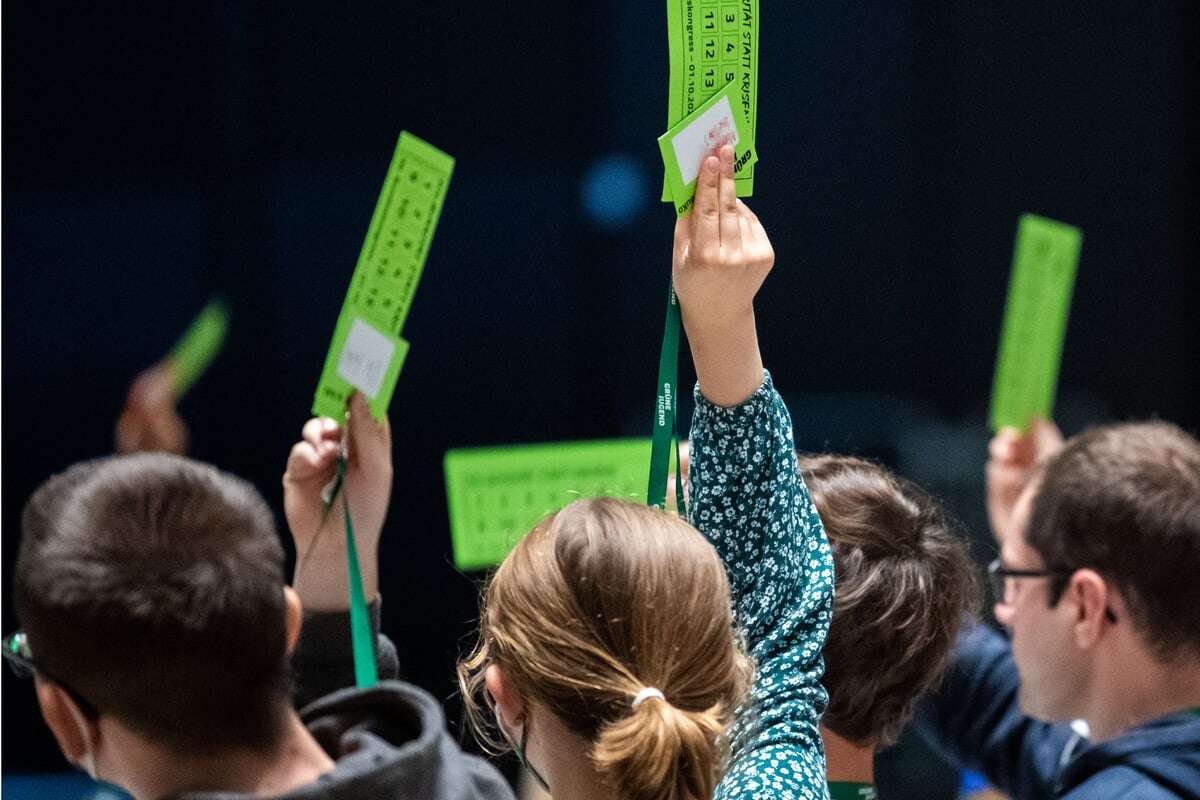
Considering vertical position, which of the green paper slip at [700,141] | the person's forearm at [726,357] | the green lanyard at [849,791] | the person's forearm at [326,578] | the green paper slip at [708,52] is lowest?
the green lanyard at [849,791]

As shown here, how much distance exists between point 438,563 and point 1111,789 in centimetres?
164

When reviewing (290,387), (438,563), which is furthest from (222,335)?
(438,563)

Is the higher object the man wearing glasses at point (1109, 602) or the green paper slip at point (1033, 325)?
the green paper slip at point (1033, 325)

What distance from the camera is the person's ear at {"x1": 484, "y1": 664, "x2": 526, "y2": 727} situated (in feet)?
4.17

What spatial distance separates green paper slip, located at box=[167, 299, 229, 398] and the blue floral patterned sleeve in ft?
5.66

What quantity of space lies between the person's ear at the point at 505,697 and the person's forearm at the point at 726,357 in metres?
0.29

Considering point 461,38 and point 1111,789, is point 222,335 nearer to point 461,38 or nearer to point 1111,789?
point 461,38

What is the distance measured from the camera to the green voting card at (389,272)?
1.63 m

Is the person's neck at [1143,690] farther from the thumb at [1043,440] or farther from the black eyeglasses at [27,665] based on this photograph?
the black eyeglasses at [27,665]

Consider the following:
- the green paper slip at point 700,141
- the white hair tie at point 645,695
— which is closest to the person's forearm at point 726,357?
the green paper slip at point 700,141

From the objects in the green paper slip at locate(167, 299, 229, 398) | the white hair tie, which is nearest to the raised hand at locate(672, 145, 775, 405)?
the white hair tie

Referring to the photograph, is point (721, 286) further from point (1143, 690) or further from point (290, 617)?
point (1143, 690)

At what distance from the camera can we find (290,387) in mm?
2967

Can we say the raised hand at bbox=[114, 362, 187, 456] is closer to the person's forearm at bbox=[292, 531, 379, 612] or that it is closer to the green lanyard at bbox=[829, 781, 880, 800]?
the person's forearm at bbox=[292, 531, 379, 612]
